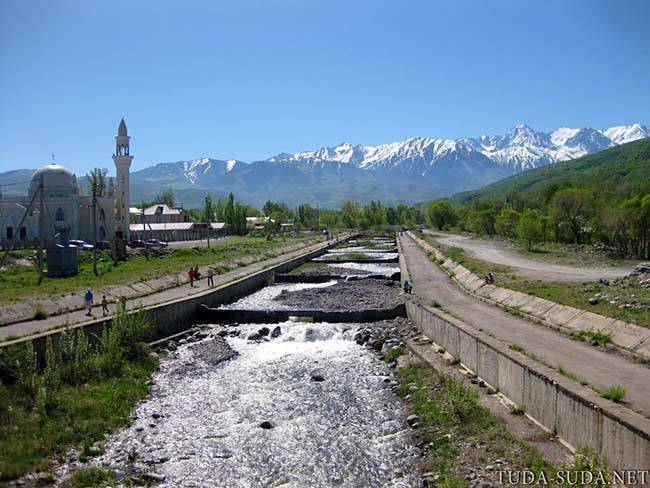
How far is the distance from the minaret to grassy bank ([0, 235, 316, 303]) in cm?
2852

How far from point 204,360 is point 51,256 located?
78.1 ft

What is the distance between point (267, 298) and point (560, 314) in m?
23.4

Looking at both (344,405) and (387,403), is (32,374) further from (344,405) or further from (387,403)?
(387,403)

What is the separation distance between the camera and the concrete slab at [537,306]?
89.2 feet

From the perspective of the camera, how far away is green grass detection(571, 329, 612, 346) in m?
20.4

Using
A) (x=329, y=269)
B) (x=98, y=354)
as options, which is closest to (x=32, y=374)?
(x=98, y=354)

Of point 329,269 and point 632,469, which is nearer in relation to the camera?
point 632,469

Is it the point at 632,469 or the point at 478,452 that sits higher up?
the point at 632,469

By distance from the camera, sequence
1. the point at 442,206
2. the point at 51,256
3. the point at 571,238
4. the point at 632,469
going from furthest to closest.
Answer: the point at 442,206
the point at 571,238
the point at 51,256
the point at 632,469

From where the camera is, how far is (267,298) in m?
43.9

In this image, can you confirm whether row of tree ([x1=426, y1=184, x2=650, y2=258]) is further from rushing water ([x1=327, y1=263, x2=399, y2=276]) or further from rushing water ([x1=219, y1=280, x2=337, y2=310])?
rushing water ([x1=219, y1=280, x2=337, y2=310])

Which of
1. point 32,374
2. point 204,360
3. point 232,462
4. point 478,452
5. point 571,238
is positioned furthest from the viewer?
point 571,238

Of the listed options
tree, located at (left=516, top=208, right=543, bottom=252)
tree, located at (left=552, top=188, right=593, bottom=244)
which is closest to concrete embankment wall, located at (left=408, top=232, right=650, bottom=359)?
tree, located at (left=516, top=208, right=543, bottom=252)

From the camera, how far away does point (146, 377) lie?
22.2 meters
